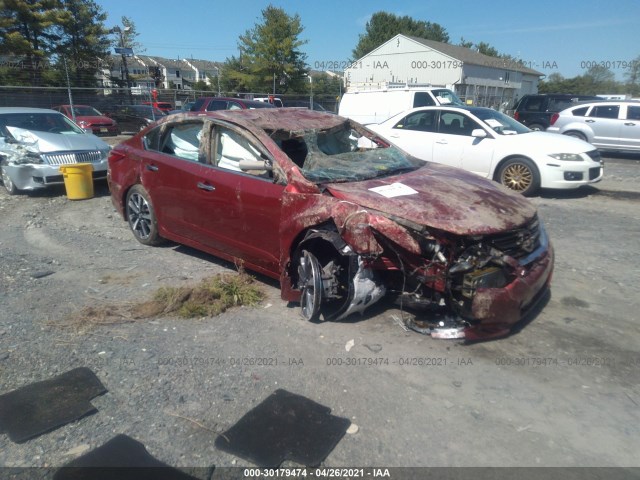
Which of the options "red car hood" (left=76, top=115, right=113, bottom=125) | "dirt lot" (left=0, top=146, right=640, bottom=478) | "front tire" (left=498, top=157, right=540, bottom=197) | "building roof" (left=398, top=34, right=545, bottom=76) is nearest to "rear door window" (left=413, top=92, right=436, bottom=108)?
"front tire" (left=498, top=157, right=540, bottom=197)

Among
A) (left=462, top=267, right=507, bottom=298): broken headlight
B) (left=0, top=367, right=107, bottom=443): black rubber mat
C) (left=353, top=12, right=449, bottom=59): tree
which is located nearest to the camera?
(left=0, top=367, right=107, bottom=443): black rubber mat

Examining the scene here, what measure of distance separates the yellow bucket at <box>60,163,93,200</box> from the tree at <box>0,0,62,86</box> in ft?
99.9

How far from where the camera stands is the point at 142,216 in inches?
227

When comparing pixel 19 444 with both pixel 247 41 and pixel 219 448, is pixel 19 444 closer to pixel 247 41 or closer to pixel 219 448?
pixel 219 448

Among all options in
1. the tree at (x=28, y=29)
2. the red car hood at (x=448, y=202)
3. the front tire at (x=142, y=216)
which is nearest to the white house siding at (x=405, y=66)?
the tree at (x=28, y=29)

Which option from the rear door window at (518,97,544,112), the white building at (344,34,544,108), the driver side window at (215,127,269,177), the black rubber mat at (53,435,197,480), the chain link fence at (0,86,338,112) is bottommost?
the black rubber mat at (53,435,197,480)

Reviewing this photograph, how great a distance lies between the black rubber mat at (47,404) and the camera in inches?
110

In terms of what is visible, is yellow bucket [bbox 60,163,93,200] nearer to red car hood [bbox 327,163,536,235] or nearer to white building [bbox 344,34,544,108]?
red car hood [bbox 327,163,536,235]

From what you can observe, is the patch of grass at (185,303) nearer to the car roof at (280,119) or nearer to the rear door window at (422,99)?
the car roof at (280,119)

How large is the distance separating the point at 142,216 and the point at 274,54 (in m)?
41.3

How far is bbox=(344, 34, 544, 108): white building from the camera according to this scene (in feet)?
148

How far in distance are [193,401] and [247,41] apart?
4695cm

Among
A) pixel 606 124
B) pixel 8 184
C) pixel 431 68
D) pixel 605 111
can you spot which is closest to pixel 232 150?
pixel 8 184

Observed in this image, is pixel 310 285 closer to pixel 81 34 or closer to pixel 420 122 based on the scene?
pixel 420 122
